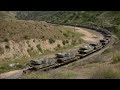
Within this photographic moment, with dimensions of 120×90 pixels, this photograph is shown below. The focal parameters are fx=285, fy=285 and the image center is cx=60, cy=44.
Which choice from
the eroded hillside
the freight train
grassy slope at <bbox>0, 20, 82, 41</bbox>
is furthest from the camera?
grassy slope at <bbox>0, 20, 82, 41</bbox>

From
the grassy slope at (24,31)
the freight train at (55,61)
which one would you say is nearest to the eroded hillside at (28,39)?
the grassy slope at (24,31)

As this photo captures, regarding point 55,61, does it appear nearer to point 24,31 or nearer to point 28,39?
point 28,39

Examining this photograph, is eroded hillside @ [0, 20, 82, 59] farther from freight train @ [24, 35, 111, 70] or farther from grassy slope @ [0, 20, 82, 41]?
freight train @ [24, 35, 111, 70]

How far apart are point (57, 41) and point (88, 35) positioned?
53.7 feet

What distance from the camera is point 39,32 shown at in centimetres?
5666

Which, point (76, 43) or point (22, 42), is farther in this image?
point (76, 43)

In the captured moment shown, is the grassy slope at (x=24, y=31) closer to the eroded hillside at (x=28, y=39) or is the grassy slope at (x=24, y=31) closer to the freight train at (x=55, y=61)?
the eroded hillside at (x=28, y=39)

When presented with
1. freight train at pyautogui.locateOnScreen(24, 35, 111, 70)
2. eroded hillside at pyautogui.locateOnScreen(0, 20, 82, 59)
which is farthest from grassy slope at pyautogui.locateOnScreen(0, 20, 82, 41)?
freight train at pyautogui.locateOnScreen(24, 35, 111, 70)
